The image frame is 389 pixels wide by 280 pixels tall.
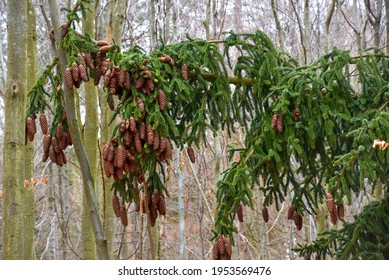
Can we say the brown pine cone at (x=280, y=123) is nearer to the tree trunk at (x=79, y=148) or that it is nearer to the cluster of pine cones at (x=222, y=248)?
the cluster of pine cones at (x=222, y=248)

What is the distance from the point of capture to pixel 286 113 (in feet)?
Answer: 11.3

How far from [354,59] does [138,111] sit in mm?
1497

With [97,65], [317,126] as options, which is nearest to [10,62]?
[97,65]

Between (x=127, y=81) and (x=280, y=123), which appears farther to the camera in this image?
(x=280, y=123)

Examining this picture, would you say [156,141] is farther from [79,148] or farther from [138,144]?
[79,148]

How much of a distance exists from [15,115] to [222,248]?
1418 mm

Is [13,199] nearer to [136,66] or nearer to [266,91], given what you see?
[136,66]

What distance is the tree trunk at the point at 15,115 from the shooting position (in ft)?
11.2

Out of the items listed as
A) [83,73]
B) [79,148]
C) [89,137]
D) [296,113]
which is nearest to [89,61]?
[83,73]

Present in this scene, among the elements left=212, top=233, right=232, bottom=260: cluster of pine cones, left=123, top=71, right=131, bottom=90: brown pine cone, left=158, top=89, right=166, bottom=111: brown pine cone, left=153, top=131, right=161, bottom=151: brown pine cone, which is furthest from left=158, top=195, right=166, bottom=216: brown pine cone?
left=123, top=71, right=131, bottom=90: brown pine cone

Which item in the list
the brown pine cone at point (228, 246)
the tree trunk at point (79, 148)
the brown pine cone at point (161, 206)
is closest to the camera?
the tree trunk at point (79, 148)

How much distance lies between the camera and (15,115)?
342 cm

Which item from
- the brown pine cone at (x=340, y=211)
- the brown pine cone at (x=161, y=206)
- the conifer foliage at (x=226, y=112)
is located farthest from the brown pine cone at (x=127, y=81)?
the brown pine cone at (x=340, y=211)
